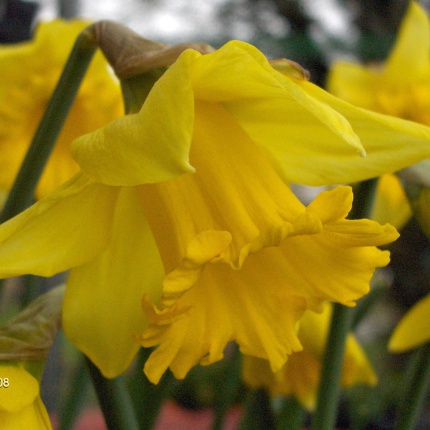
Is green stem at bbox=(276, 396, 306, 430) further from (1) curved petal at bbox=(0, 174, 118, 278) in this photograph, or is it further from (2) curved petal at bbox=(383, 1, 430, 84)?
(2) curved petal at bbox=(383, 1, 430, 84)

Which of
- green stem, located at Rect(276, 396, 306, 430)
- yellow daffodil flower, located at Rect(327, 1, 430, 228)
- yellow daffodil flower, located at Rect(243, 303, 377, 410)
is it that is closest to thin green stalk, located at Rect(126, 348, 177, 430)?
yellow daffodil flower, located at Rect(243, 303, 377, 410)

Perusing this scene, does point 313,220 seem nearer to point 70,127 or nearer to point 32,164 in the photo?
point 32,164

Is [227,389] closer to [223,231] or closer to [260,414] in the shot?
[260,414]

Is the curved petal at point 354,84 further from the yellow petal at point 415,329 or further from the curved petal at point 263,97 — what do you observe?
the curved petal at point 263,97

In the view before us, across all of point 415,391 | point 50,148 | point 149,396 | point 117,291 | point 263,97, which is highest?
point 263,97

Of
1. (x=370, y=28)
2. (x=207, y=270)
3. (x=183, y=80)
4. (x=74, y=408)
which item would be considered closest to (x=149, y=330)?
(x=207, y=270)

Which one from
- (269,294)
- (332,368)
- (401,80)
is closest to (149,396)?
(332,368)
